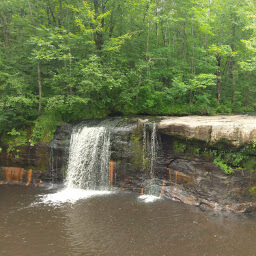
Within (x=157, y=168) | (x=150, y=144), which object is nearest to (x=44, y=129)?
(x=150, y=144)

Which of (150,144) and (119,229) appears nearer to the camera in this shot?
(119,229)

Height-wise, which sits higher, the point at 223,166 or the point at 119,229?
the point at 223,166

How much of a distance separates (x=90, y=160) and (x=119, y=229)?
4625mm

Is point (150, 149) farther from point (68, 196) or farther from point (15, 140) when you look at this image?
point (15, 140)

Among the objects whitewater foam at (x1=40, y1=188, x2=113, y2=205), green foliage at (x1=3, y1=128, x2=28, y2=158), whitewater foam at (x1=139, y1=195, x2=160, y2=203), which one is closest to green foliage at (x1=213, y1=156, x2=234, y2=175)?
whitewater foam at (x1=139, y1=195, x2=160, y2=203)

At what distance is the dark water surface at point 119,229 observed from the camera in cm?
557

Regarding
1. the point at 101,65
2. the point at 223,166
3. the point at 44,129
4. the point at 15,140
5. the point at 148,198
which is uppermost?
the point at 101,65

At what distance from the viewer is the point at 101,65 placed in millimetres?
11297

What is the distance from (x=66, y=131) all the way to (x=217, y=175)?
321 inches

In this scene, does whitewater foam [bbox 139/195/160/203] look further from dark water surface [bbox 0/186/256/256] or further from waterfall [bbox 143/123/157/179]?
waterfall [bbox 143/123/157/179]

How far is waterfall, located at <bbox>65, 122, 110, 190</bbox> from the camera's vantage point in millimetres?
10320

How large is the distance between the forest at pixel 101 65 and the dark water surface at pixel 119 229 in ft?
16.7

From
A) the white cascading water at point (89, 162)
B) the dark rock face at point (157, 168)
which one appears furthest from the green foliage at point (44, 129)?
the white cascading water at point (89, 162)

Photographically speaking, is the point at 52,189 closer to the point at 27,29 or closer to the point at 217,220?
the point at 217,220
